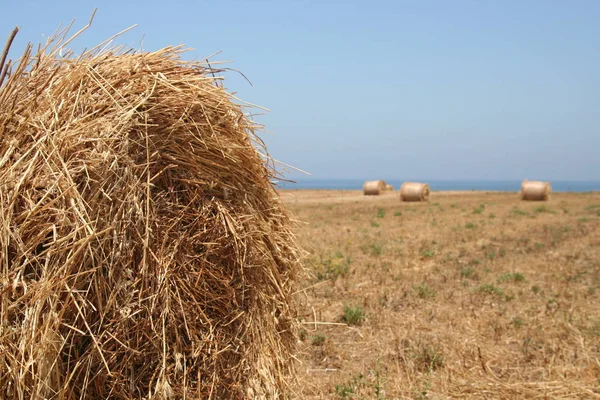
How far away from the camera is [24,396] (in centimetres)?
288

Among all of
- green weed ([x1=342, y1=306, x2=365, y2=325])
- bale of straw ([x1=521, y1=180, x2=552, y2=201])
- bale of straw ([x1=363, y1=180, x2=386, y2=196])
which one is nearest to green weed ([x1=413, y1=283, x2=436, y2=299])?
green weed ([x1=342, y1=306, x2=365, y2=325])

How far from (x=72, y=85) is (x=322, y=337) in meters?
3.54

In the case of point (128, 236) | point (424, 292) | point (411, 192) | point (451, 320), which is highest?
point (128, 236)

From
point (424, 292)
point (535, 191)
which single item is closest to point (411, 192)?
point (535, 191)

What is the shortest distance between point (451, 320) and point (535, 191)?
2565cm

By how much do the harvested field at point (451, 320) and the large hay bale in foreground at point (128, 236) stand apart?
0.95 metres

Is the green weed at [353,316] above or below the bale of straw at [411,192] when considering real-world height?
below

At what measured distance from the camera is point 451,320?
6.38 m

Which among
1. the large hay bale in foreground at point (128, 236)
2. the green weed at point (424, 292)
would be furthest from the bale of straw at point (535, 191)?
the large hay bale in foreground at point (128, 236)

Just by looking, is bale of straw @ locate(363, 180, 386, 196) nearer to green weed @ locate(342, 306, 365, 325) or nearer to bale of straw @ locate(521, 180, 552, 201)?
bale of straw @ locate(521, 180, 552, 201)

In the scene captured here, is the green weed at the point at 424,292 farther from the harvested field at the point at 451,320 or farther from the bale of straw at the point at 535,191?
the bale of straw at the point at 535,191

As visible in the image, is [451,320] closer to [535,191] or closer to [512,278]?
[512,278]

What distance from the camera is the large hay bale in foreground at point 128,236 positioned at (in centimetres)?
291

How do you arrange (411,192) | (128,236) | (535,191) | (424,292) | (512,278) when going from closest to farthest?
(128,236) → (424,292) → (512,278) → (535,191) → (411,192)
